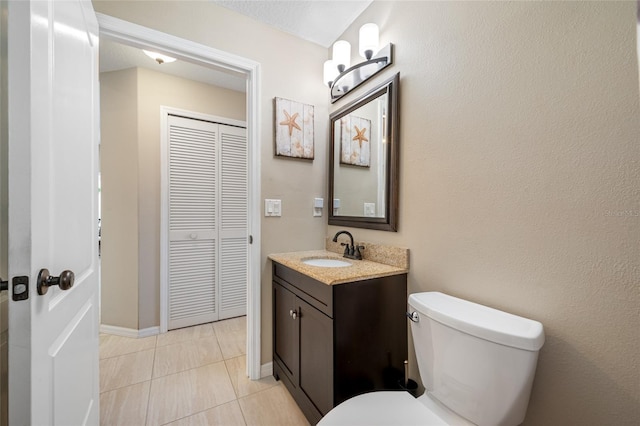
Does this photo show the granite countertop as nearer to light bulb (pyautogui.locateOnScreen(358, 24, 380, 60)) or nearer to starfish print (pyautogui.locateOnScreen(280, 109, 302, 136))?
starfish print (pyautogui.locateOnScreen(280, 109, 302, 136))

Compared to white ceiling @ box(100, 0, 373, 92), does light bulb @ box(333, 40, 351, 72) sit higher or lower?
lower

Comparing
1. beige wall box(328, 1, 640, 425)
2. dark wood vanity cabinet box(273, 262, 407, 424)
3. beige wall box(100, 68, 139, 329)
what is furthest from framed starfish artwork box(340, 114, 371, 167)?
beige wall box(100, 68, 139, 329)

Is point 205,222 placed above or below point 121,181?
below

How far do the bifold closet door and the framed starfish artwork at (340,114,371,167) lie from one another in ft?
4.51

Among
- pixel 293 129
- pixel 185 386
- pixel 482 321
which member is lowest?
pixel 185 386

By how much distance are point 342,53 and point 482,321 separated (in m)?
1.75

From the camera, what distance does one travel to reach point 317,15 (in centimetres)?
176

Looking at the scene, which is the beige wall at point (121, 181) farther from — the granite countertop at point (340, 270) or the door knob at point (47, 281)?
the door knob at point (47, 281)

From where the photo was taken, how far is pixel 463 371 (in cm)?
86

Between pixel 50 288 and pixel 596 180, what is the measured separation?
5.31ft

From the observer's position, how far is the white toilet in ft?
2.55

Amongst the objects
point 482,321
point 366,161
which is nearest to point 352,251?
point 366,161

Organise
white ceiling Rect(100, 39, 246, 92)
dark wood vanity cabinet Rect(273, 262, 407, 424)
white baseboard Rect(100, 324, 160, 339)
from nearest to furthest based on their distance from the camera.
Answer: dark wood vanity cabinet Rect(273, 262, 407, 424), white ceiling Rect(100, 39, 246, 92), white baseboard Rect(100, 324, 160, 339)

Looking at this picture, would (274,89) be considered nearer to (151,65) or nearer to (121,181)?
(151,65)
